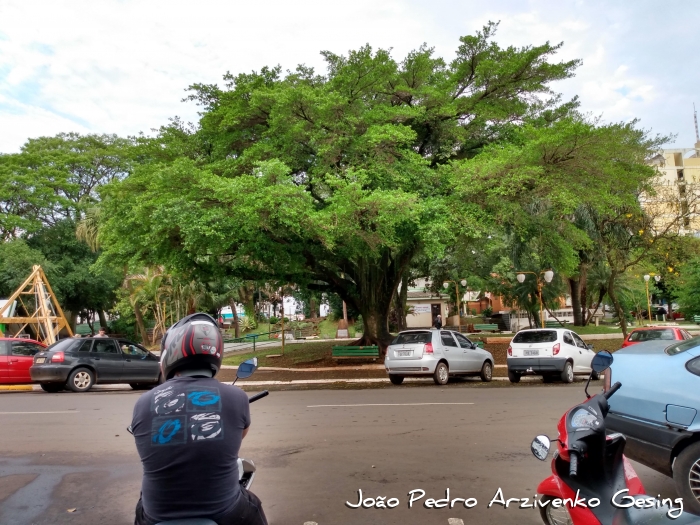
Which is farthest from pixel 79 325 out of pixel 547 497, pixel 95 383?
pixel 547 497

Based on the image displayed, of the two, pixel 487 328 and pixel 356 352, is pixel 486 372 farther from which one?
pixel 487 328

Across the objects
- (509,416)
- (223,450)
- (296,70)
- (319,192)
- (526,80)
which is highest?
(296,70)

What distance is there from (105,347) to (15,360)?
3025 millimetres

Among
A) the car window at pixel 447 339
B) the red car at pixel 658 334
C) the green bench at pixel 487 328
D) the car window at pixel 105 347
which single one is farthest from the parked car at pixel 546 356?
the green bench at pixel 487 328

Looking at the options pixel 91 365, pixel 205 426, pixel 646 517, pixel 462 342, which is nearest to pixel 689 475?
pixel 646 517

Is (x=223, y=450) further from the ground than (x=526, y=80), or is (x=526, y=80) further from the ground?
(x=526, y=80)

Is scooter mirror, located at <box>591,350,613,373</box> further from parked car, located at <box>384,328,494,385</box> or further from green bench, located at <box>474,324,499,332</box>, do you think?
green bench, located at <box>474,324,499,332</box>

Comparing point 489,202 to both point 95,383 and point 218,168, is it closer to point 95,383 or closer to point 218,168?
point 218,168

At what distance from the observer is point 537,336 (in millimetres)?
16344

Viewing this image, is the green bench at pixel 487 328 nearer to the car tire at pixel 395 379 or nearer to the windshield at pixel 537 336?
the windshield at pixel 537 336

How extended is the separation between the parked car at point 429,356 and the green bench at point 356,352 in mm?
5691

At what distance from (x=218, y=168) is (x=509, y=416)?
11.5 m

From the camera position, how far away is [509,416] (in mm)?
9852

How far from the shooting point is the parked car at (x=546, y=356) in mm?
15656
